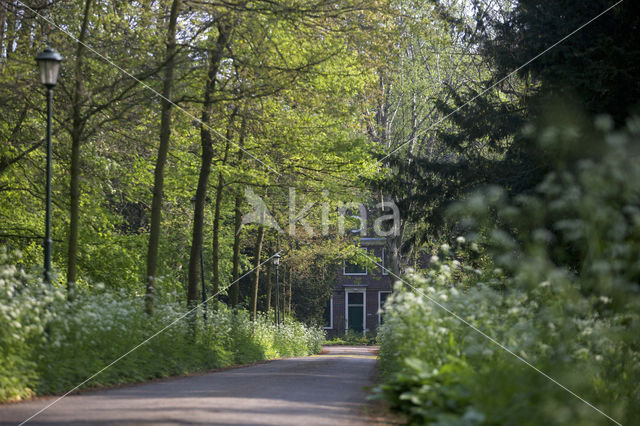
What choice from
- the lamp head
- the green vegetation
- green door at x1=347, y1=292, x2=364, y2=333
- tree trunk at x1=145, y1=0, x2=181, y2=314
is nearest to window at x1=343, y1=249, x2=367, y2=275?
green door at x1=347, y1=292, x2=364, y2=333

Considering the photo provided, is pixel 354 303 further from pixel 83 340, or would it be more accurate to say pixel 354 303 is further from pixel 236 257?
pixel 83 340

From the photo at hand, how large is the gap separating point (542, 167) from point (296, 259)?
2152 cm

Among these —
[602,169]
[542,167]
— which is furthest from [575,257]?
[602,169]

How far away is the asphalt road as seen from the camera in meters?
7.52

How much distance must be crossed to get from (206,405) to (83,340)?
161 inches

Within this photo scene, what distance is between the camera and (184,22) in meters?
19.2

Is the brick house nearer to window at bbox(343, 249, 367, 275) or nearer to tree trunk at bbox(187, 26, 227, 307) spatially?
window at bbox(343, 249, 367, 275)

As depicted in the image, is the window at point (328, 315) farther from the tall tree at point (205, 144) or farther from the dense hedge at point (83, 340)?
the dense hedge at point (83, 340)

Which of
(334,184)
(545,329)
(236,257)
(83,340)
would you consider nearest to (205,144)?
(334,184)

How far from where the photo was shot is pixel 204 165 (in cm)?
2061

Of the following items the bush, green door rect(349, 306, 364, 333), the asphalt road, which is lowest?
green door rect(349, 306, 364, 333)

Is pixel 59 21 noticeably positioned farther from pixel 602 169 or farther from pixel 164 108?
pixel 602 169

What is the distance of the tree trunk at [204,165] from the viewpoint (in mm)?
17344

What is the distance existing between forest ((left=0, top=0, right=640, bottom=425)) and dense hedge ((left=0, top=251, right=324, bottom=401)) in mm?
53
